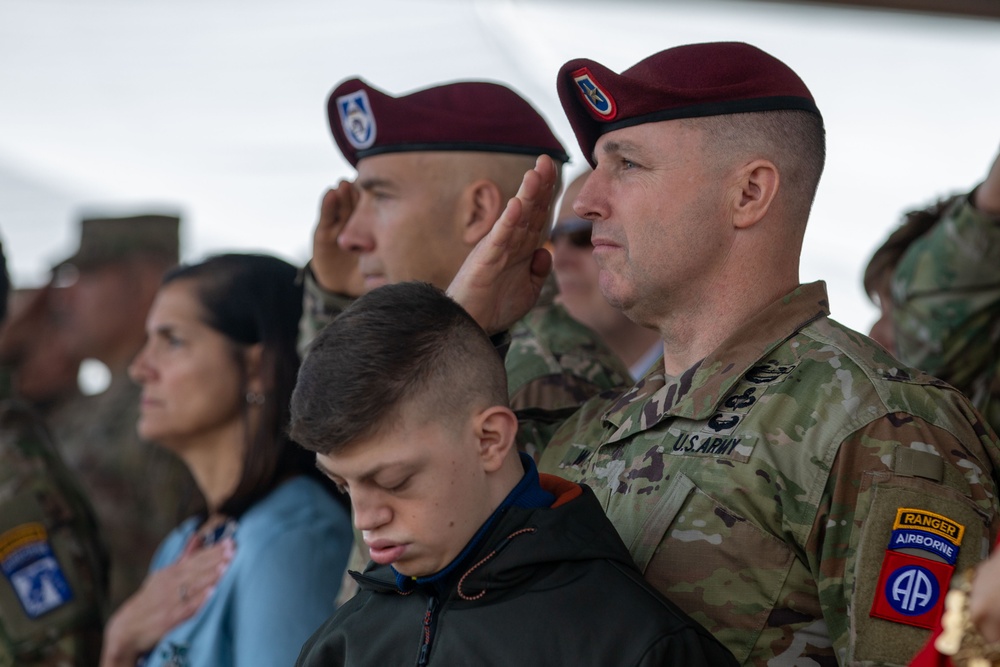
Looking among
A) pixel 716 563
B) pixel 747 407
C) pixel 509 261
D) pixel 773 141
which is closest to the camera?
pixel 716 563

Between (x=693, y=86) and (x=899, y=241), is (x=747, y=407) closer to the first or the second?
(x=693, y=86)

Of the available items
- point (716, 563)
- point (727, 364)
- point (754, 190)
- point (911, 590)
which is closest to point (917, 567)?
point (911, 590)

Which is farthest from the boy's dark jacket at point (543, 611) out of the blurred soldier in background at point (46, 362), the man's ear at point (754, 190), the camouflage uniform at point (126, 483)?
the blurred soldier in background at point (46, 362)

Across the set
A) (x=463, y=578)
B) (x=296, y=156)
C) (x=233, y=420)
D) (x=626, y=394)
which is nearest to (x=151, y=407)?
(x=233, y=420)

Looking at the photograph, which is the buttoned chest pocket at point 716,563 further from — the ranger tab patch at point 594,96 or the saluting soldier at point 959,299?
the saluting soldier at point 959,299

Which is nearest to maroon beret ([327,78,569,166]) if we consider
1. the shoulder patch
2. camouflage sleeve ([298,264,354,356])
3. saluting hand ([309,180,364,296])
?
the shoulder patch

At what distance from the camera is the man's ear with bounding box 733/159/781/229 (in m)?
2.08

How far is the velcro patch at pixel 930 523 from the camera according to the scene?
1.71 meters

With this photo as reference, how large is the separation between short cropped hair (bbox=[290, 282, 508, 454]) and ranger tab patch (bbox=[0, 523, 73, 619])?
1.96 m

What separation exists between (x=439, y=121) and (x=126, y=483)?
112 inches

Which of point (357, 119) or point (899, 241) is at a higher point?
point (357, 119)

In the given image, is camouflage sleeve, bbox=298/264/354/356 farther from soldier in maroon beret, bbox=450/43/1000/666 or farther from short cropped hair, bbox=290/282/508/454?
short cropped hair, bbox=290/282/508/454

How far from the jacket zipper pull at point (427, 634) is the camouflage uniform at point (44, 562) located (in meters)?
2.02

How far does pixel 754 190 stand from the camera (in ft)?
6.89
